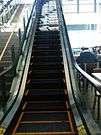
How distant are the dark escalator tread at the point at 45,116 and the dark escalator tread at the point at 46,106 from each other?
0.40 metres

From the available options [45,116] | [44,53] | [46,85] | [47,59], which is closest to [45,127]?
[45,116]

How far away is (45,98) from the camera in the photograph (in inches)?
298

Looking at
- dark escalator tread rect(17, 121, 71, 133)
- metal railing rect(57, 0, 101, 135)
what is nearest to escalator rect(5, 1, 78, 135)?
dark escalator tread rect(17, 121, 71, 133)

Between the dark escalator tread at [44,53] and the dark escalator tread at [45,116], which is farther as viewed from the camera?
the dark escalator tread at [44,53]

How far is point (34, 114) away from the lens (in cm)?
639

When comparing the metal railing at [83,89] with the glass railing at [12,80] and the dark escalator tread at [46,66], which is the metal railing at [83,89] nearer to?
the dark escalator tread at [46,66]

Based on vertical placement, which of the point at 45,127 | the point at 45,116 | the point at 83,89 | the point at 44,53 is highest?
the point at 45,127

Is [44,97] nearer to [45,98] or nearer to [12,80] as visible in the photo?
[45,98]

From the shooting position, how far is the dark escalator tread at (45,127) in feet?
17.7

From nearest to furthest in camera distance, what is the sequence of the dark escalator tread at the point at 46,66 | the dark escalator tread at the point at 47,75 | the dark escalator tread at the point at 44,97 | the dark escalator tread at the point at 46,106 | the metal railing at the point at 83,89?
the metal railing at the point at 83,89 → the dark escalator tread at the point at 46,106 → the dark escalator tread at the point at 44,97 → the dark escalator tread at the point at 47,75 → the dark escalator tread at the point at 46,66

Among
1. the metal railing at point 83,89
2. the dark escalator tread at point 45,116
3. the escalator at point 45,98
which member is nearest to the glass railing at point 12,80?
the escalator at point 45,98

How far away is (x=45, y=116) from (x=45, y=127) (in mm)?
830

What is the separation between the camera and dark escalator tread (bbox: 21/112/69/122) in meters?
6.14

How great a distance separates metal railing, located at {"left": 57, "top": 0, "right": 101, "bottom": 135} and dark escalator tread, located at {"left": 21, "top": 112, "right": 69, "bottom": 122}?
0.31 m
